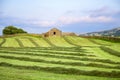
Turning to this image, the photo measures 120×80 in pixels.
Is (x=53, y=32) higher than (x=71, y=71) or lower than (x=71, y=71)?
higher

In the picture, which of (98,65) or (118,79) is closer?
(118,79)

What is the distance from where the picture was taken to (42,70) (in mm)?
24688

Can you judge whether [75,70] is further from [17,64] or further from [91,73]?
[17,64]

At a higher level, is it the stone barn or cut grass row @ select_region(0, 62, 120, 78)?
the stone barn

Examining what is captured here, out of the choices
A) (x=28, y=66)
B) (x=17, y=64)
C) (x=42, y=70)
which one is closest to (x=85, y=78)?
(x=42, y=70)

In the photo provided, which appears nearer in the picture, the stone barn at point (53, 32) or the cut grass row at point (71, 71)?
the cut grass row at point (71, 71)

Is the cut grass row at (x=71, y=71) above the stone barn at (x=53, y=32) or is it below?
below

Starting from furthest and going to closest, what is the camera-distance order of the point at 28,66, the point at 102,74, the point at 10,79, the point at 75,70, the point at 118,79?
the point at 28,66 < the point at 75,70 < the point at 102,74 < the point at 118,79 < the point at 10,79

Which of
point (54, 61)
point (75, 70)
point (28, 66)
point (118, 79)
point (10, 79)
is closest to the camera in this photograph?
point (10, 79)

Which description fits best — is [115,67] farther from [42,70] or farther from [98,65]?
[42,70]

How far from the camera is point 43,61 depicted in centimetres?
2989

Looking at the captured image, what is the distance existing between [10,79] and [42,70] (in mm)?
6095

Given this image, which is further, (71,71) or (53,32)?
(53,32)

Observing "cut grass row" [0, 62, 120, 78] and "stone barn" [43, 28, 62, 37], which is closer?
"cut grass row" [0, 62, 120, 78]
